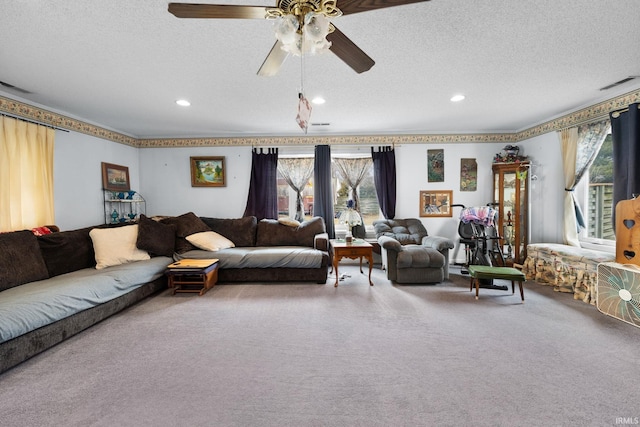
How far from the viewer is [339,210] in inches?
203

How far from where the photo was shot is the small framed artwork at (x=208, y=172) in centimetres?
499

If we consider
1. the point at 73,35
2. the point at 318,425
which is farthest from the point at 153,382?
the point at 73,35

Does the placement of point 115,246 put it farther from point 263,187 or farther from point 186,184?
point 263,187

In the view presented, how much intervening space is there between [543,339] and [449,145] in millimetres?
3697

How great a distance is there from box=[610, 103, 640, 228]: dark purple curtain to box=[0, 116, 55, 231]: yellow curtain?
23.4 ft

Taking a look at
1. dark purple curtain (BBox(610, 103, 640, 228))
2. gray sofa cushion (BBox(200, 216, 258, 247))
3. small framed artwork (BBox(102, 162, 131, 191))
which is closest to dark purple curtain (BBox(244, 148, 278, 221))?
gray sofa cushion (BBox(200, 216, 258, 247))

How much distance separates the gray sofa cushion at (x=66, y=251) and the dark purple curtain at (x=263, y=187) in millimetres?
2374

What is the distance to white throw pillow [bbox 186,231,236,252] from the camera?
3.94 meters

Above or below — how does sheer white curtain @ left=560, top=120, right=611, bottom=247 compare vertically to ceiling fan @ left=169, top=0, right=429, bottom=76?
below

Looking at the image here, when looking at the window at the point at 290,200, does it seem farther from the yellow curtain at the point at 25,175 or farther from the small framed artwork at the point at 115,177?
the yellow curtain at the point at 25,175

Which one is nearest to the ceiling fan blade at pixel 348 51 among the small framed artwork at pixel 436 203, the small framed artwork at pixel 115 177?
the small framed artwork at pixel 436 203

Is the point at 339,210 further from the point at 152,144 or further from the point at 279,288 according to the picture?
the point at 152,144

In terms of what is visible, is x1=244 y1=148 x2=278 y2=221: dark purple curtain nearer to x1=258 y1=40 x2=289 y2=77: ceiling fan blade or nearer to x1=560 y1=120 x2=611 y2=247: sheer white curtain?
x1=258 y1=40 x2=289 y2=77: ceiling fan blade

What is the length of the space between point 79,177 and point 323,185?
3880mm
